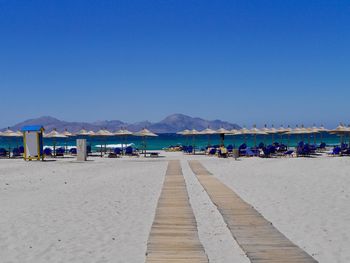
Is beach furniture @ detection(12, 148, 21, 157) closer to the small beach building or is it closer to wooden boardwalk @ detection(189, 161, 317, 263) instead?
the small beach building

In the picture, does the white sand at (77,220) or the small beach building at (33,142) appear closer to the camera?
the white sand at (77,220)

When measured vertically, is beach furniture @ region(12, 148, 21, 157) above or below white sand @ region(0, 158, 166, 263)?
above

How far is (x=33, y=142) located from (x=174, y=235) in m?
19.8

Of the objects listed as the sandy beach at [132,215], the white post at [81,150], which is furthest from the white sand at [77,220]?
the white post at [81,150]

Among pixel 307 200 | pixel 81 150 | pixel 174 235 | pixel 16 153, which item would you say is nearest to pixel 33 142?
pixel 81 150

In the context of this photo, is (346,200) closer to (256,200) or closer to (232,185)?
(256,200)

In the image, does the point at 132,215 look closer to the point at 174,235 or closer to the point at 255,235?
the point at 174,235

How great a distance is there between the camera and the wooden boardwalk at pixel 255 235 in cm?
514

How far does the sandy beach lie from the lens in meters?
5.62

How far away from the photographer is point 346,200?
9.48m

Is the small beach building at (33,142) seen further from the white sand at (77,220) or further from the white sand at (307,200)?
the white sand at (307,200)

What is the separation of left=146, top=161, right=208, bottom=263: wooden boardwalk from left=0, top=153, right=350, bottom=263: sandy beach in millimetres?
151

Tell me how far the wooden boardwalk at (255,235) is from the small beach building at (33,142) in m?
16.6

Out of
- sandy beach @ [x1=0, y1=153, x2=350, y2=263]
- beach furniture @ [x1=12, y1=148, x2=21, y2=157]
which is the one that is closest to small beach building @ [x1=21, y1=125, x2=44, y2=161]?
beach furniture @ [x1=12, y1=148, x2=21, y2=157]
